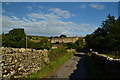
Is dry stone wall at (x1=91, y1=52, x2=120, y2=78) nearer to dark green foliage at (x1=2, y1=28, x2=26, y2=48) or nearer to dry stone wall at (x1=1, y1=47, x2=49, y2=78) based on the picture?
dry stone wall at (x1=1, y1=47, x2=49, y2=78)

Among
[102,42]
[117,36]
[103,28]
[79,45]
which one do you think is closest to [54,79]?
[117,36]

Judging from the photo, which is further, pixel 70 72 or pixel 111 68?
pixel 70 72

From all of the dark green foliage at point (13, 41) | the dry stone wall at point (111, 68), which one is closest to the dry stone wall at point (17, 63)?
the dry stone wall at point (111, 68)

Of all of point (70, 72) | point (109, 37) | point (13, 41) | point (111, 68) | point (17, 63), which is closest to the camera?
point (111, 68)

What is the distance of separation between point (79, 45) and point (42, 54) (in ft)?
213

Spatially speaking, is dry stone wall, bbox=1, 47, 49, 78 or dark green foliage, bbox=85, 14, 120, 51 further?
dark green foliage, bbox=85, 14, 120, 51

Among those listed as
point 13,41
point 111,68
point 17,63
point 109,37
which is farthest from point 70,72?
point 13,41

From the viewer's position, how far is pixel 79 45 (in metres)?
79.9

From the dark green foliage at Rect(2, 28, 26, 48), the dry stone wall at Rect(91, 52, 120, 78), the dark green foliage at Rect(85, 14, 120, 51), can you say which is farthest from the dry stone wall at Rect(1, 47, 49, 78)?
the dark green foliage at Rect(2, 28, 26, 48)

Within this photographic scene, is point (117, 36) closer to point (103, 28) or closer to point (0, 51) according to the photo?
point (103, 28)

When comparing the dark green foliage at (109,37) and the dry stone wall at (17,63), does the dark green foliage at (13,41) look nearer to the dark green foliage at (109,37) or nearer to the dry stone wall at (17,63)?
the dark green foliage at (109,37)

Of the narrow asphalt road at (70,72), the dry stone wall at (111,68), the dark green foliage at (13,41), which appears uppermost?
the dark green foliage at (13,41)

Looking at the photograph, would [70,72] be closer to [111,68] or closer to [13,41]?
[111,68]

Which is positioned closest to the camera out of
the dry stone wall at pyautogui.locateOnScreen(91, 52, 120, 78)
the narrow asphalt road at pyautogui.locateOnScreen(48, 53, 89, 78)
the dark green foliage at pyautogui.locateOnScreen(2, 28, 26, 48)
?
the dry stone wall at pyautogui.locateOnScreen(91, 52, 120, 78)
